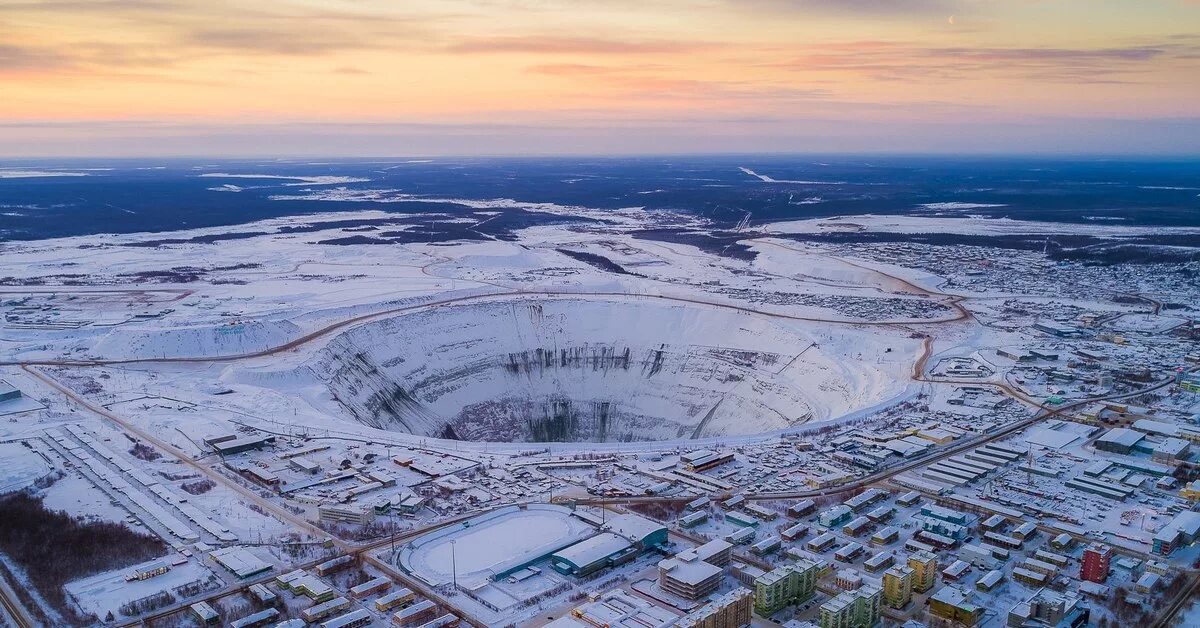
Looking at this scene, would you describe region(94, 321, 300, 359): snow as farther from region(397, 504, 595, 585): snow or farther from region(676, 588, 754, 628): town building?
region(676, 588, 754, 628): town building

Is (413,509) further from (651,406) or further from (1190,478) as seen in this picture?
(1190,478)

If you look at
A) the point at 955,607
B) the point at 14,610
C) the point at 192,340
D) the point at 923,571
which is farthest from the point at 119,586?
the point at 192,340

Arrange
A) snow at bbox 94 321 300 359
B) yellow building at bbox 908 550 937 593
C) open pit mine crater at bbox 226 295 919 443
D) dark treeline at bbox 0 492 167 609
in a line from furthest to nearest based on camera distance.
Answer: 1. snow at bbox 94 321 300 359
2. open pit mine crater at bbox 226 295 919 443
3. dark treeline at bbox 0 492 167 609
4. yellow building at bbox 908 550 937 593

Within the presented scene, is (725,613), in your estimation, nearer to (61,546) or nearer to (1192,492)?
(1192,492)

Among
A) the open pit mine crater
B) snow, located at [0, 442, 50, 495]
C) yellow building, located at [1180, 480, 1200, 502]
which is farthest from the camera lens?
the open pit mine crater

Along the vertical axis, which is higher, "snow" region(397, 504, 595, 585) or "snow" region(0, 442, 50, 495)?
"snow" region(0, 442, 50, 495)

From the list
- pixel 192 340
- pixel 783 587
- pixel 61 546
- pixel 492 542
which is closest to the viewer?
pixel 783 587

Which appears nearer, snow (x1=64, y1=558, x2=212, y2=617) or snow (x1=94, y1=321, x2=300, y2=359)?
snow (x1=64, y1=558, x2=212, y2=617)

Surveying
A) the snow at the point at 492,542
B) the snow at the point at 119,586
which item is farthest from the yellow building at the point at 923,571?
the snow at the point at 119,586

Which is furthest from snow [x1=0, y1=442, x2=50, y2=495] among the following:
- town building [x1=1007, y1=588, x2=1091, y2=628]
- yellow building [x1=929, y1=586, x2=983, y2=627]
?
town building [x1=1007, y1=588, x2=1091, y2=628]

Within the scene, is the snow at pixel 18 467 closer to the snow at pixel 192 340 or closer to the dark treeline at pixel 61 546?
the dark treeline at pixel 61 546

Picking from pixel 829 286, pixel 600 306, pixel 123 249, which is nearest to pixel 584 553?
pixel 600 306
